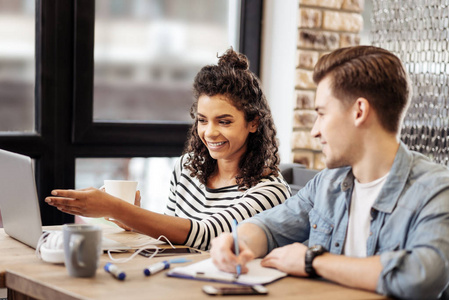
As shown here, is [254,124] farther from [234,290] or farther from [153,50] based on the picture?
→ [153,50]

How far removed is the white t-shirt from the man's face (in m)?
0.08

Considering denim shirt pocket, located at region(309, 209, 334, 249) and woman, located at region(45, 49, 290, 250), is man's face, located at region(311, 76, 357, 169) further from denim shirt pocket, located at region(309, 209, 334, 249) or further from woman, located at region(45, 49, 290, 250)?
woman, located at region(45, 49, 290, 250)

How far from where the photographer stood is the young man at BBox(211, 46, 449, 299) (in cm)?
129

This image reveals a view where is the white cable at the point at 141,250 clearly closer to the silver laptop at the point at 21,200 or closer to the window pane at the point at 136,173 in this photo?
the silver laptop at the point at 21,200

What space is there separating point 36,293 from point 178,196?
3.08ft

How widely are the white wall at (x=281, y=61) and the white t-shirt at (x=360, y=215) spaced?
1.52 meters

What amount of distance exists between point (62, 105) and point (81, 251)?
1602 millimetres

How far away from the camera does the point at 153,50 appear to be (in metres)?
3.11

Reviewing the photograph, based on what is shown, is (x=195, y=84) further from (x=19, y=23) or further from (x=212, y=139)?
(x=19, y=23)

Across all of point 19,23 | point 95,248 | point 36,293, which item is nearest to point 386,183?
point 95,248

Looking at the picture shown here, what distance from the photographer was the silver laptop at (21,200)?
1.59 m

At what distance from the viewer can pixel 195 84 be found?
2105 mm

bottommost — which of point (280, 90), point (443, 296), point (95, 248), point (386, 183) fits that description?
point (443, 296)

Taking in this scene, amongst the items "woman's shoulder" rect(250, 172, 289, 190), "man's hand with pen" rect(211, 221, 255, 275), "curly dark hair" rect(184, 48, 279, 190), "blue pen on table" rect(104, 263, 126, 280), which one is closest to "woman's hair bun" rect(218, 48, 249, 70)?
"curly dark hair" rect(184, 48, 279, 190)
